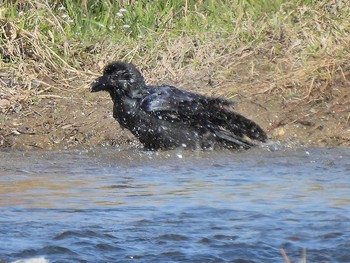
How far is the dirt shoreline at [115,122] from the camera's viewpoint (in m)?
9.52

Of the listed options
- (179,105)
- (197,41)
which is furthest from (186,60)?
(179,105)

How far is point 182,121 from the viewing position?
915 cm

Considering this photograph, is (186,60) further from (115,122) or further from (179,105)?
(179,105)

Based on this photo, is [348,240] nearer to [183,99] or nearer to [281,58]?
[183,99]

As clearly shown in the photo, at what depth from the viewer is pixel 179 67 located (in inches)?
430

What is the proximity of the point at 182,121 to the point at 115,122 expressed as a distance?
112 cm

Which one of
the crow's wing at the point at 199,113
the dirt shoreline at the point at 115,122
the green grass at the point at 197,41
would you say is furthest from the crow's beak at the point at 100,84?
the green grass at the point at 197,41

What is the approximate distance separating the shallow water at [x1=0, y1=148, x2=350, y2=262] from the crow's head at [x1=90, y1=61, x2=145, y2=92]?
62cm

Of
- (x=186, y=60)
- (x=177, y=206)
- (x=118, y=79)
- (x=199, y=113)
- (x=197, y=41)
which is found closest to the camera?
(x=177, y=206)

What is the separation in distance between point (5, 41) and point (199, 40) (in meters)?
1.96

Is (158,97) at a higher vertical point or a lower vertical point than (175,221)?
higher

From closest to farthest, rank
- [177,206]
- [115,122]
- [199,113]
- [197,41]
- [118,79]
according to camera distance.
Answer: [177,206] < [199,113] < [118,79] < [115,122] < [197,41]

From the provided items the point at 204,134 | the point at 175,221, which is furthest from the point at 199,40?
the point at 175,221

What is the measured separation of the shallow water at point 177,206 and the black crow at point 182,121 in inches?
5.3
